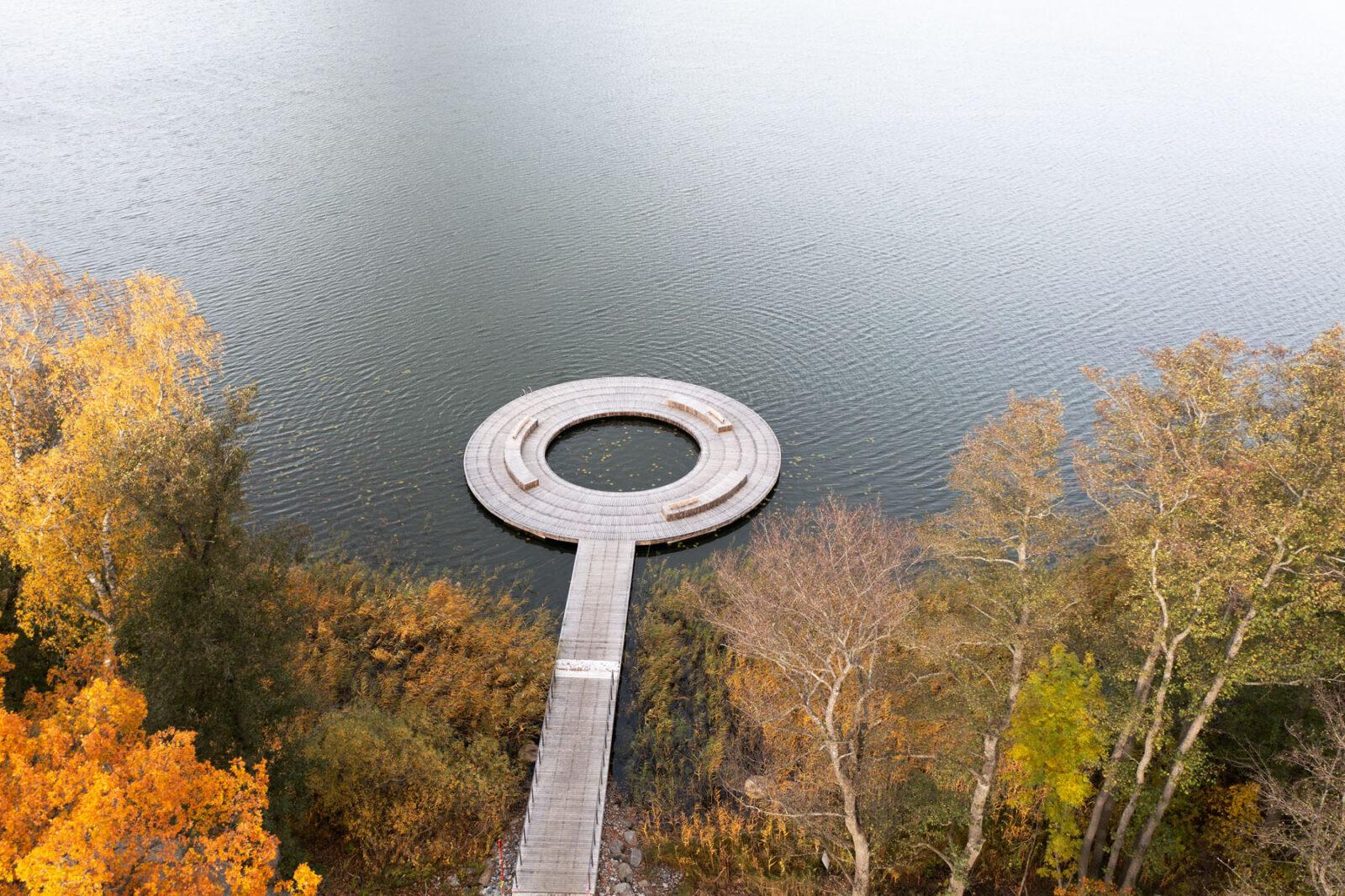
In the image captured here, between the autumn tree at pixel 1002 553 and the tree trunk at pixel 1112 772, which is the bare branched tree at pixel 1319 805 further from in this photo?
the autumn tree at pixel 1002 553

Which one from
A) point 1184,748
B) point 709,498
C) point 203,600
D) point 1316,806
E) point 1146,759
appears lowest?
point 1316,806

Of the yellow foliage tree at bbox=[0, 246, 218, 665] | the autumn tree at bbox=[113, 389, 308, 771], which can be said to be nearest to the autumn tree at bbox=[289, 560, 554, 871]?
the autumn tree at bbox=[113, 389, 308, 771]

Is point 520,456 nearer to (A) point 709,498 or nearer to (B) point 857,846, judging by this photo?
(A) point 709,498

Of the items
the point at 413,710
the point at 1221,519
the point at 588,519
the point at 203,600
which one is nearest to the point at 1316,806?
the point at 1221,519

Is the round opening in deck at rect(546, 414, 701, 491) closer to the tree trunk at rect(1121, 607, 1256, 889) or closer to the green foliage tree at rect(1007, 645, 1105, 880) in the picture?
the green foliage tree at rect(1007, 645, 1105, 880)

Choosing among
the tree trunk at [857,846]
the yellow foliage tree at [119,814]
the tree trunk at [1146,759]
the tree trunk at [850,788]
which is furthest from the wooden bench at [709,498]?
the yellow foliage tree at [119,814]
